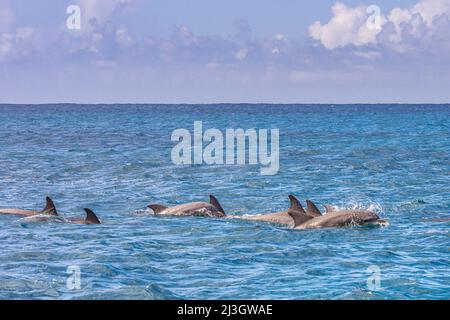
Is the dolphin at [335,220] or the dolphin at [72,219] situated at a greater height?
the dolphin at [335,220]

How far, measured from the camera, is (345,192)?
3609 centimetres

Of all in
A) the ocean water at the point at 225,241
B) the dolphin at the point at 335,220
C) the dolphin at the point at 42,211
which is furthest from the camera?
the dolphin at the point at 42,211

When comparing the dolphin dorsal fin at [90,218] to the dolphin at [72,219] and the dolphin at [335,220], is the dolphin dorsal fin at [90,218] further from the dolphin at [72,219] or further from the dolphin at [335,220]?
the dolphin at [335,220]

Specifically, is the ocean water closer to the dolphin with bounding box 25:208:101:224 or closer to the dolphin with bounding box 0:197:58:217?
the dolphin with bounding box 25:208:101:224

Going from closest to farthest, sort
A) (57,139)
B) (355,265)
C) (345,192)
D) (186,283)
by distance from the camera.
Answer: (186,283) → (355,265) → (345,192) → (57,139)

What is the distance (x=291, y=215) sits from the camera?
25.2m

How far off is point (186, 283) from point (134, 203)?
14418 millimetres

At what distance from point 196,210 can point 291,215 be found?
420 centimetres

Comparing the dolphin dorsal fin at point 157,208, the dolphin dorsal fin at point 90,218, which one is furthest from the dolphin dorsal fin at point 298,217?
the dolphin dorsal fin at point 90,218

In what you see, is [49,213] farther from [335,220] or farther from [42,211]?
[335,220]

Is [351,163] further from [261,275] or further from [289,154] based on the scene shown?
[261,275]

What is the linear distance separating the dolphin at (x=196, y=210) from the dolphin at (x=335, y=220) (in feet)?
11.4

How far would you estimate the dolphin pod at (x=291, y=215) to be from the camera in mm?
25250
